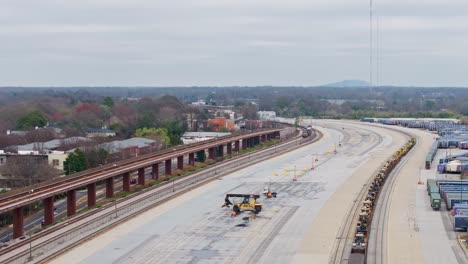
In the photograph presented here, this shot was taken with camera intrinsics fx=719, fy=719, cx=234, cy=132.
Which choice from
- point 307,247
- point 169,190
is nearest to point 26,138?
point 169,190

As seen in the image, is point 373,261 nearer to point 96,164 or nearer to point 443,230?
point 443,230

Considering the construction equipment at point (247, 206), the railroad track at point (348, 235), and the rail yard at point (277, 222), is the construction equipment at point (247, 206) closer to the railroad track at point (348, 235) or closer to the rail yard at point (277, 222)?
the rail yard at point (277, 222)

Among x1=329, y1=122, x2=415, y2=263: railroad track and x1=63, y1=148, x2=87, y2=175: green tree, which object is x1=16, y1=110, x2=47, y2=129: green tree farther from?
x1=329, y1=122, x2=415, y2=263: railroad track

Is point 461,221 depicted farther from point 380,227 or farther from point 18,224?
point 18,224

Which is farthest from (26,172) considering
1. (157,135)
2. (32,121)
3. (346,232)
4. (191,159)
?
(32,121)

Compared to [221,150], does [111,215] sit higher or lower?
lower

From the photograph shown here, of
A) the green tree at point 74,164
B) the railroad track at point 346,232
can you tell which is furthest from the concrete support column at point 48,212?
the green tree at point 74,164
